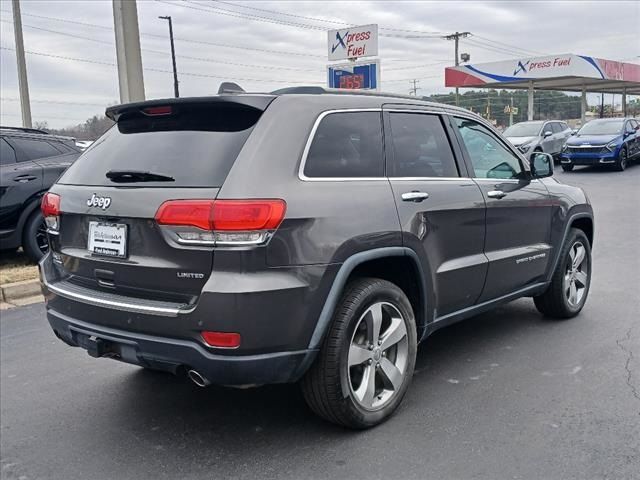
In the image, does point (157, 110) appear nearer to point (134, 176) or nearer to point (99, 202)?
point (134, 176)

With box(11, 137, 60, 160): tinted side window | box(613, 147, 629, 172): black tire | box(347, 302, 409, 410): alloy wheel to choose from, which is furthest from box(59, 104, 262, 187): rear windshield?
box(613, 147, 629, 172): black tire

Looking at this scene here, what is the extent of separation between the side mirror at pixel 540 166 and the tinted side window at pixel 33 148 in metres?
6.03

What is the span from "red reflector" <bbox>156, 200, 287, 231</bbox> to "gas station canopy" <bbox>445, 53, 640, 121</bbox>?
118 ft

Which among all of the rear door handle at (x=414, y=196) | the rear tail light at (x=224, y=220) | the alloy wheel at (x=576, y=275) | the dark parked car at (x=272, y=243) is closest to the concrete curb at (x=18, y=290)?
the dark parked car at (x=272, y=243)

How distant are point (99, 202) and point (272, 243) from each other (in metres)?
1.01

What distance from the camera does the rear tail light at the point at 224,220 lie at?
2.90m

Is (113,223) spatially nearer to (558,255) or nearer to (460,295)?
(460,295)

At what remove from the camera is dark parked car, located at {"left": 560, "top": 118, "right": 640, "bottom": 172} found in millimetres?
18891

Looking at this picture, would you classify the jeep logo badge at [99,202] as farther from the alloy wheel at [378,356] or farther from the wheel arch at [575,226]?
the wheel arch at [575,226]

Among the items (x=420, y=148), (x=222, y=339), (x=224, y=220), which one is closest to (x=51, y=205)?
(x=224, y=220)

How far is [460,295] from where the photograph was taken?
13.5 feet

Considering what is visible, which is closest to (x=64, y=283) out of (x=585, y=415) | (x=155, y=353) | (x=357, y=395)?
(x=155, y=353)

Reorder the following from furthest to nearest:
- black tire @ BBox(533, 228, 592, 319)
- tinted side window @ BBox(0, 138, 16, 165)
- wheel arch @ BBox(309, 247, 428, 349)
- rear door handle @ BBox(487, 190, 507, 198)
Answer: tinted side window @ BBox(0, 138, 16, 165) → black tire @ BBox(533, 228, 592, 319) → rear door handle @ BBox(487, 190, 507, 198) → wheel arch @ BBox(309, 247, 428, 349)

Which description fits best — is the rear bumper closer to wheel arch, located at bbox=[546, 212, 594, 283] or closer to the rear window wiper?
the rear window wiper
